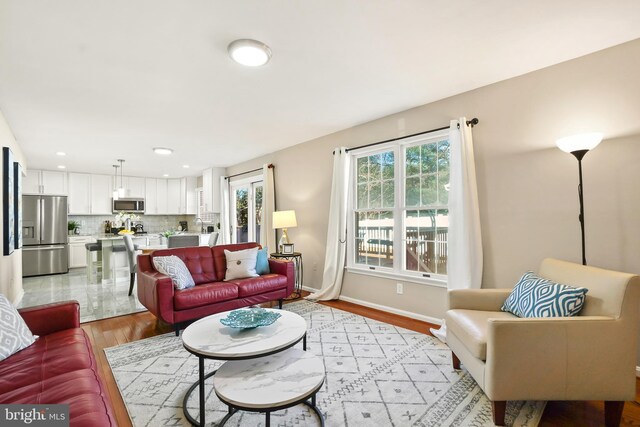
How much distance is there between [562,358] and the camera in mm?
1711

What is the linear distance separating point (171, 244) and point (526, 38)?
533cm

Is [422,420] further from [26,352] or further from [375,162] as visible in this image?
[375,162]

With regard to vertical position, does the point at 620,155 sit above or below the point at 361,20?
below

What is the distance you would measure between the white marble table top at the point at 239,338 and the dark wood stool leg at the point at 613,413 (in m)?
1.80

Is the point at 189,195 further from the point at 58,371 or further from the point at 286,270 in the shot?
the point at 58,371

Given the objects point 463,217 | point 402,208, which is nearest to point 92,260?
point 402,208

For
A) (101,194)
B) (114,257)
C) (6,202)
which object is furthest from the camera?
(101,194)

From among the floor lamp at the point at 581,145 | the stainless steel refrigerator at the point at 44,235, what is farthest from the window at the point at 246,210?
the floor lamp at the point at 581,145

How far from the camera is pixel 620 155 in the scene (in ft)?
7.54

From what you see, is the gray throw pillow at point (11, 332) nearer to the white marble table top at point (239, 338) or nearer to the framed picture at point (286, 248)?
the white marble table top at point (239, 338)

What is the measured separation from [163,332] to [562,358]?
3.40 meters

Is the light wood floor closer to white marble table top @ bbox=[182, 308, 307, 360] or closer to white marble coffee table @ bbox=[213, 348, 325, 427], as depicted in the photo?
white marble table top @ bbox=[182, 308, 307, 360]

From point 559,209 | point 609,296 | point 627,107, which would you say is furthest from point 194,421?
point 627,107

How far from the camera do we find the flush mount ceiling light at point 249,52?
2.17m
